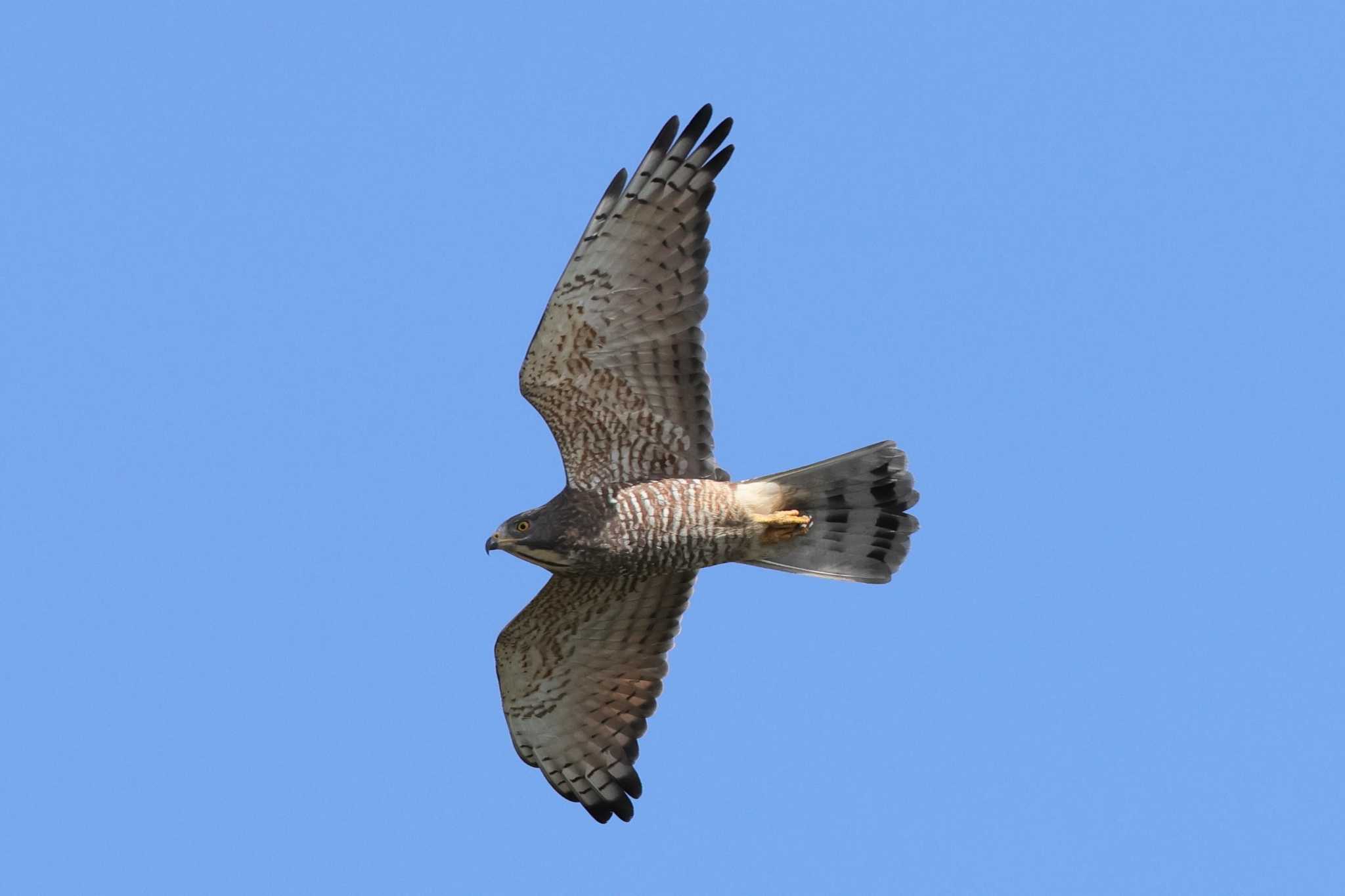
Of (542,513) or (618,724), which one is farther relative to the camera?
(618,724)

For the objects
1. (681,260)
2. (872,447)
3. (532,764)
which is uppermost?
(681,260)

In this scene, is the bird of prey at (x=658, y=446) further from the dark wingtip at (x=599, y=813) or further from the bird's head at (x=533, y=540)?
the dark wingtip at (x=599, y=813)

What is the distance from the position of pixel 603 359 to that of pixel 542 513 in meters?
0.88

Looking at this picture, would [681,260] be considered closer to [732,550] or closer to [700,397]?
[700,397]

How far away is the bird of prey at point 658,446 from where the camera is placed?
35.9ft

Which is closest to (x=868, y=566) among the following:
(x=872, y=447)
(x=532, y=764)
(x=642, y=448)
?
(x=872, y=447)

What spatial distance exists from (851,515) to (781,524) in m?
0.50

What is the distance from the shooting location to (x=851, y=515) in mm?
11406

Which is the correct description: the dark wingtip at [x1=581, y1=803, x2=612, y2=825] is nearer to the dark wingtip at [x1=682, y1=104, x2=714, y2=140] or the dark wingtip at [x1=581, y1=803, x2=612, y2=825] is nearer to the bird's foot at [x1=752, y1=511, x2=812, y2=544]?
the bird's foot at [x1=752, y1=511, x2=812, y2=544]

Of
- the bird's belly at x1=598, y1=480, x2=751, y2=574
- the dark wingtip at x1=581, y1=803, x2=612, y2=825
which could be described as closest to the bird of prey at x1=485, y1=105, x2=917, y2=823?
the bird's belly at x1=598, y1=480, x2=751, y2=574

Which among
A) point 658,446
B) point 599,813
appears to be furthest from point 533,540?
point 599,813

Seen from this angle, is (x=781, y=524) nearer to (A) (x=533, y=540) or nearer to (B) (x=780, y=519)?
(B) (x=780, y=519)

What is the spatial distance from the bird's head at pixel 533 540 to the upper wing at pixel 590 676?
639mm

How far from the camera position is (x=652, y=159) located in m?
11.0
